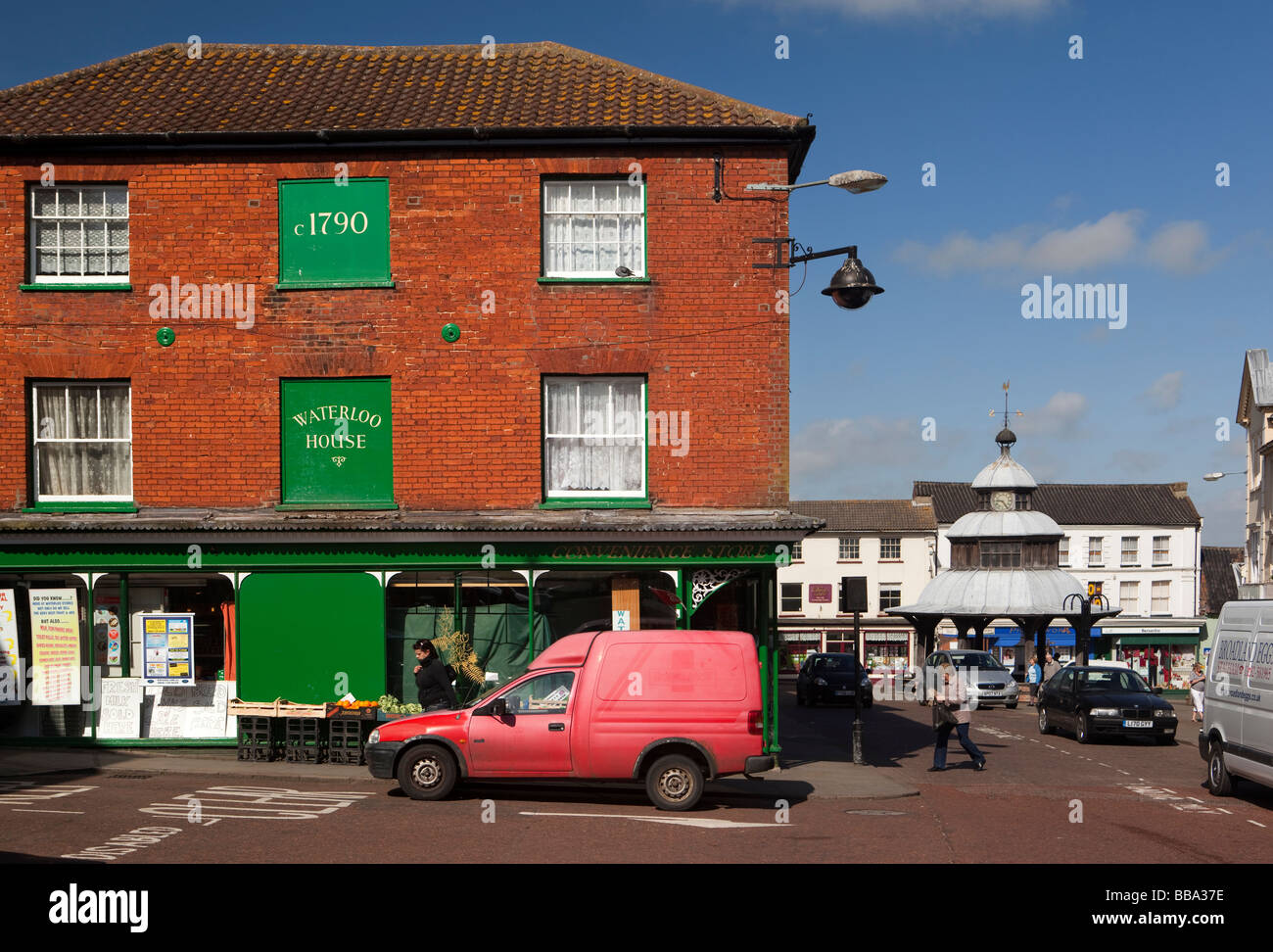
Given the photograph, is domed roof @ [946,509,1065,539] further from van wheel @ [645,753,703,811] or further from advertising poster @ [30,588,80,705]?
advertising poster @ [30,588,80,705]

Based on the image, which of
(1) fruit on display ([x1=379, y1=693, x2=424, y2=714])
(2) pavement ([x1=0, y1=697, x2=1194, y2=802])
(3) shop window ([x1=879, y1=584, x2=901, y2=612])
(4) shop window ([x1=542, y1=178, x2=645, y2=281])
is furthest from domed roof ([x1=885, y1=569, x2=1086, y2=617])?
(1) fruit on display ([x1=379, y1=693, x2=424, y2=714])

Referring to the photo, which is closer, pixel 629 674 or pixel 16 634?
pixel 629 674

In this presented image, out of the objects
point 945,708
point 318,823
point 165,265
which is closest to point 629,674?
point 318,823

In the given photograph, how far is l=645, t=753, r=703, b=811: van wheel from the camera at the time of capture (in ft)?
45.9

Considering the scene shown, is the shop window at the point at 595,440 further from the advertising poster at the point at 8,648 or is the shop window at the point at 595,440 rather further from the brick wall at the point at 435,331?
the advertising poster at the point at 8,648

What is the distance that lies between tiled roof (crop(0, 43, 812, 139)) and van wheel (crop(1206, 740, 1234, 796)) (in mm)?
10361

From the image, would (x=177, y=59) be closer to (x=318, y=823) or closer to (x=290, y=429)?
(x=290, y=429)

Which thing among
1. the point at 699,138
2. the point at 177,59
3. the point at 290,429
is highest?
the point at 177,59

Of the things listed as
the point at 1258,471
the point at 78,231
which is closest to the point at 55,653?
the point at 78,231

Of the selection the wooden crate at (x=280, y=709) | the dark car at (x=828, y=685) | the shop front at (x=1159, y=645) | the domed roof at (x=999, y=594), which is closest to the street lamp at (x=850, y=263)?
the wooden crate at (x=280, y=709)
